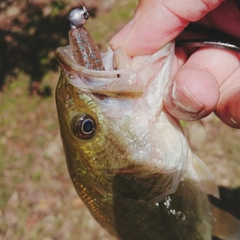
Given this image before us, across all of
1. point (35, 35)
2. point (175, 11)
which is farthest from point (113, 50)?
point (35, 35)

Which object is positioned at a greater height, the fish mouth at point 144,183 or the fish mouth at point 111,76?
the fish mouth at point 111,76

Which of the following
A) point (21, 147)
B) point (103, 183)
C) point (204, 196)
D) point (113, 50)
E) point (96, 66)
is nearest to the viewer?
point (96, 66)

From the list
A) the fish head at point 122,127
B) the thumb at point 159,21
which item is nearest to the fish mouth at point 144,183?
the fish head at point 122,127

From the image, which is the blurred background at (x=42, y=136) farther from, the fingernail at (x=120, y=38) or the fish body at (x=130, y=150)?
the fingernail at (x=120, y=38)

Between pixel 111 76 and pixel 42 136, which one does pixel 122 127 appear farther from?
pixel 42 136

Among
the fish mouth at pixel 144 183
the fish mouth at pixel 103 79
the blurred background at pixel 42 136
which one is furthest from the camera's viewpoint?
the blurred background at pixel 42 136

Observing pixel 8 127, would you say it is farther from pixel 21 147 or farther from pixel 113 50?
pixel 113 50

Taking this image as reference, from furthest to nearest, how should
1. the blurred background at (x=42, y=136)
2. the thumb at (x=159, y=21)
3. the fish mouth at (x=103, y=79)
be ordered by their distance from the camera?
the blurred background at (x=42, y=136), the thumb at (x=159, y=21), the fish mouth at (x=103, y=79)

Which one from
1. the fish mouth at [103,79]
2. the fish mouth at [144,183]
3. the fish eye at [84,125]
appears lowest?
the fish mouth at [144,183]
